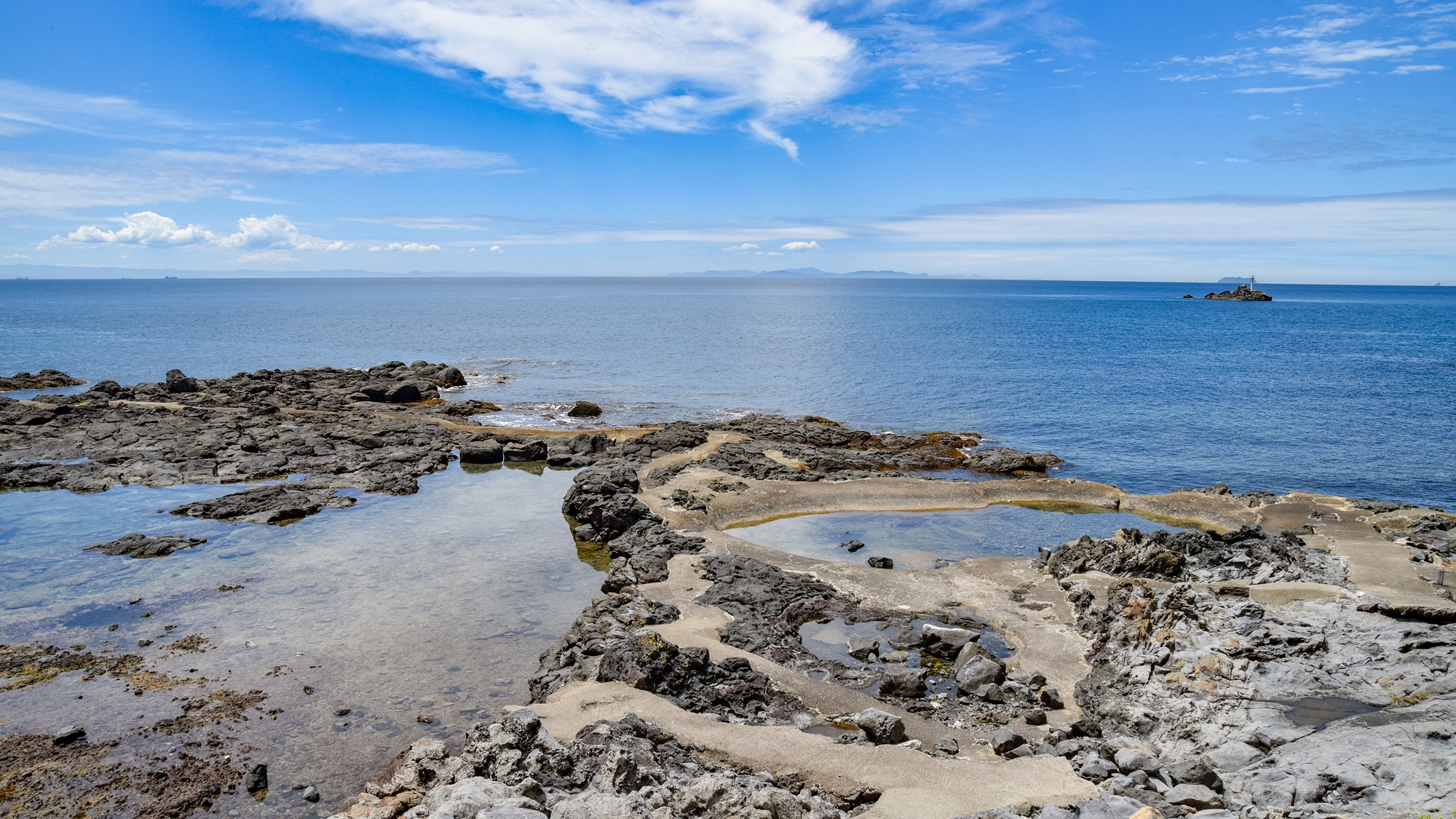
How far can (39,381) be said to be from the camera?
63.2m

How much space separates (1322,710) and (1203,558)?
A: 31.2ft

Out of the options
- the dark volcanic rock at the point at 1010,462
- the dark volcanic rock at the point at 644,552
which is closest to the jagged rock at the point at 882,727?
the dark volcanic rock at the point at 644,552

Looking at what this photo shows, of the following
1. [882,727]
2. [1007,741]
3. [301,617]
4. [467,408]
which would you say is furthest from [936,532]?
[467,408]

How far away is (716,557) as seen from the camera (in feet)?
82.8

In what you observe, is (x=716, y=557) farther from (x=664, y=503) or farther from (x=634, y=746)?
(x=634, y=746)

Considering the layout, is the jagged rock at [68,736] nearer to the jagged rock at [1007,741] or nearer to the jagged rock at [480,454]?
the jagged rock at [1007,741]

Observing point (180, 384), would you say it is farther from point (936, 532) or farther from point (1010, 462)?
point (1010, 462)

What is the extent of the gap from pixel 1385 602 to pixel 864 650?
1128 centimetres

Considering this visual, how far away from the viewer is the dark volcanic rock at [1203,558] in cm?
2072

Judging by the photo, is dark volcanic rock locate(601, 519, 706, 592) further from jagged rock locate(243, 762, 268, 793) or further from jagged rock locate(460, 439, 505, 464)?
jagged rock locate(460, 439, 505, 464)

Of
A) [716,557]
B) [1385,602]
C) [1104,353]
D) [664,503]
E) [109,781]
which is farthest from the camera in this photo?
[1104,353]

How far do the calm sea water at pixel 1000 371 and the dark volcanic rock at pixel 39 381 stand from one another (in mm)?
4443

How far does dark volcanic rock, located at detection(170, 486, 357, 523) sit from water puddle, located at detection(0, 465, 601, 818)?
0.73 metres

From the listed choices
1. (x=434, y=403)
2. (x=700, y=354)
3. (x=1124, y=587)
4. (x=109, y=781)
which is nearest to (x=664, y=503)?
(x=1124, y=587)
